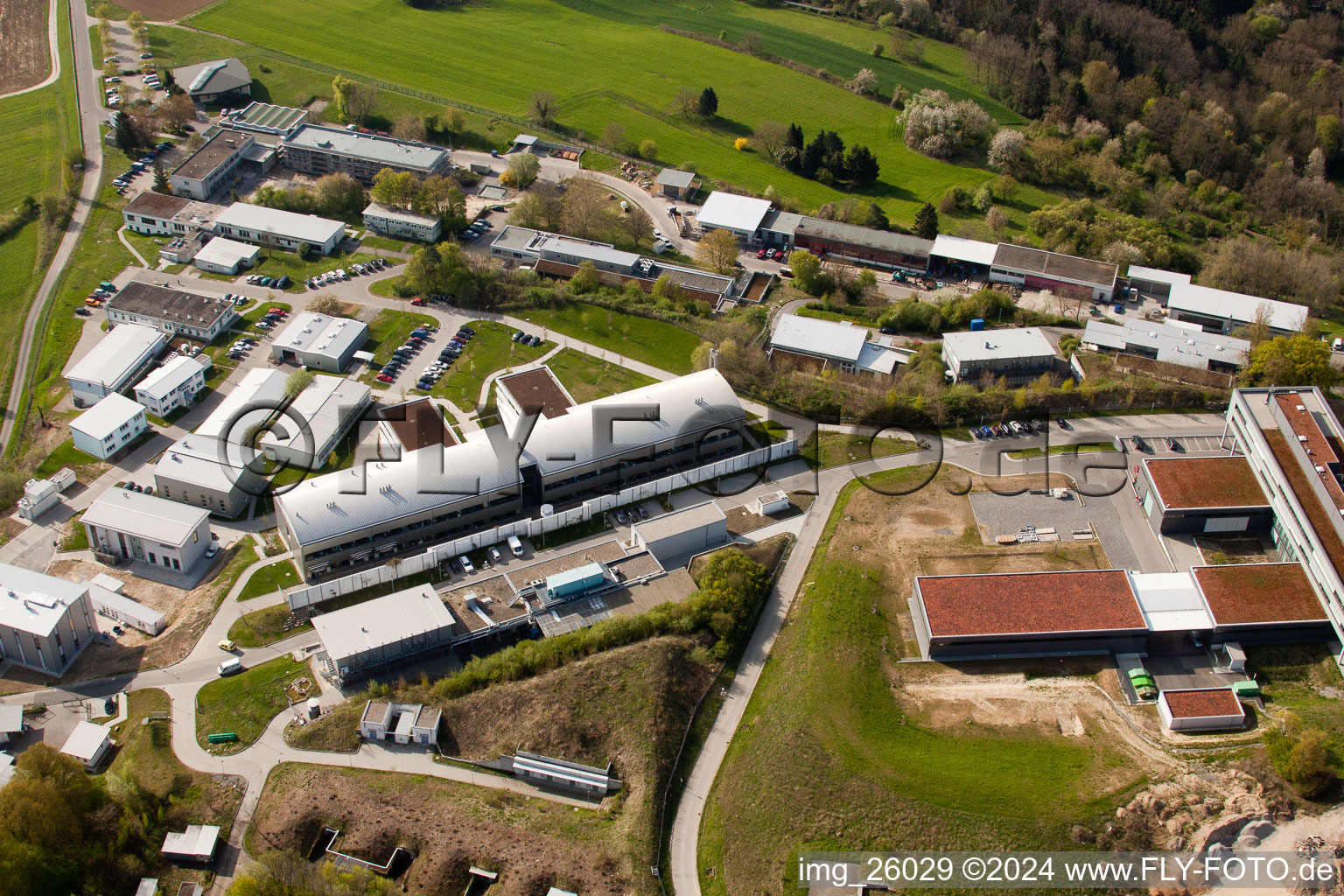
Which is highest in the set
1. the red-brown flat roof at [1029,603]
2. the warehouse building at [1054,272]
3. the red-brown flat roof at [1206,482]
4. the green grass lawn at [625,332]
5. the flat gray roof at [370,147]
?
the red-brown flat roof at [1206,482]

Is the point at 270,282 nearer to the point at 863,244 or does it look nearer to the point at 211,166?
the point at 211,166

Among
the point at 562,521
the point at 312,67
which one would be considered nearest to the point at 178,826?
the point at 562,521

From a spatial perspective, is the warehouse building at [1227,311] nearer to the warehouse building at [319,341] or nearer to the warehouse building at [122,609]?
the warehouse building at [319,341]

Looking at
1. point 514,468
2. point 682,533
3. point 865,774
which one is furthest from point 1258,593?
point 514,468

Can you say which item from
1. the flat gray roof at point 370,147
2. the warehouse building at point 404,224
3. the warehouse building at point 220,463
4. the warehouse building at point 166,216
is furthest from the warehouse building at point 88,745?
the flat gray roof at point 370,147

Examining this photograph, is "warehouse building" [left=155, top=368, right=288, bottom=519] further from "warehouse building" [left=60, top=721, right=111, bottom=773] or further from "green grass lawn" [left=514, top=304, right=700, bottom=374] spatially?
"green grass lawn" [left=514, top=304, right=700, bottom=374]

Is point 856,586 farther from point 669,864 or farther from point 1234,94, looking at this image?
point 1234,94
